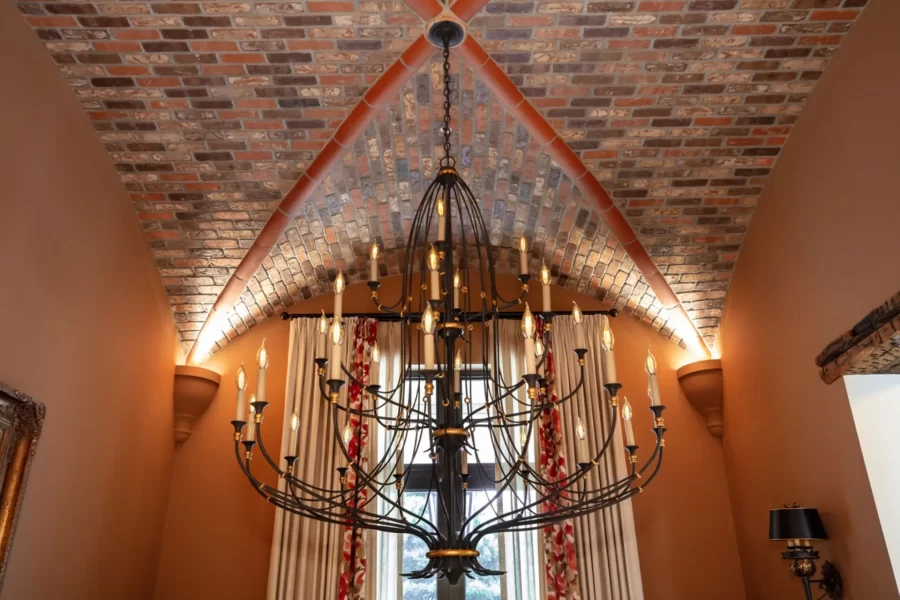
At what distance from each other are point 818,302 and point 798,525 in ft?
3.77

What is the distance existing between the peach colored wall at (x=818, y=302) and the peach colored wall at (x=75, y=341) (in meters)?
3.85

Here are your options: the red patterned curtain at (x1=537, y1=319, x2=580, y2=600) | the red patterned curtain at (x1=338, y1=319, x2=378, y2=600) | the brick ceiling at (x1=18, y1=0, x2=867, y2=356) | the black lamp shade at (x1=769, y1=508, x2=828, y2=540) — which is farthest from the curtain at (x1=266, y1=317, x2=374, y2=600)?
the black lamp shade at (x1=769, y1=508, x2=828, y2=540)

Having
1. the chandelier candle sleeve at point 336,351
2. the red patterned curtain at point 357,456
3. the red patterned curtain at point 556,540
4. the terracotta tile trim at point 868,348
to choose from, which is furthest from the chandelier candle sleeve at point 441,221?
the terracotta tile trim at point 868,348

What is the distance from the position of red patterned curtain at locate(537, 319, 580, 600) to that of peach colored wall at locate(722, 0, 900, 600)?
1151mm

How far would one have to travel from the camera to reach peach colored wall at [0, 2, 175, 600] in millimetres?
3297

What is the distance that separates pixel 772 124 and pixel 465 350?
2550mm

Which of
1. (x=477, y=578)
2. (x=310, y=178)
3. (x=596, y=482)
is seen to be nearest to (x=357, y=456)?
(x=477, y=578)

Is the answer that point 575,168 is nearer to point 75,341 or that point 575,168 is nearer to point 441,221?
point 441,221

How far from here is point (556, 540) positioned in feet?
15.3

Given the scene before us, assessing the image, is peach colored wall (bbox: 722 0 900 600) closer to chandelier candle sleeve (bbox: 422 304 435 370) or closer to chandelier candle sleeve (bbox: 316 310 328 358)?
chandelier candle sleeve (bbox: 422 304 435 370)

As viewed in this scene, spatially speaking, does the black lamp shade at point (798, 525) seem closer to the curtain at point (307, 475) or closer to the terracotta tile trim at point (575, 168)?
the terracotta tile trim at point (575, 168)

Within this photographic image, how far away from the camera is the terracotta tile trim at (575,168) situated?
384 cm

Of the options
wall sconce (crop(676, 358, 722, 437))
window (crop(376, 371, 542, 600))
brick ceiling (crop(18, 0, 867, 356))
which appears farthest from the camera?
wall sconce (crop(676, 358, 722, 437))

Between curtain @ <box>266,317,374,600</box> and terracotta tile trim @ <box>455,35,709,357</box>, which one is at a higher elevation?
terracotta tile trim @ <box>455,35,709,357</box>
